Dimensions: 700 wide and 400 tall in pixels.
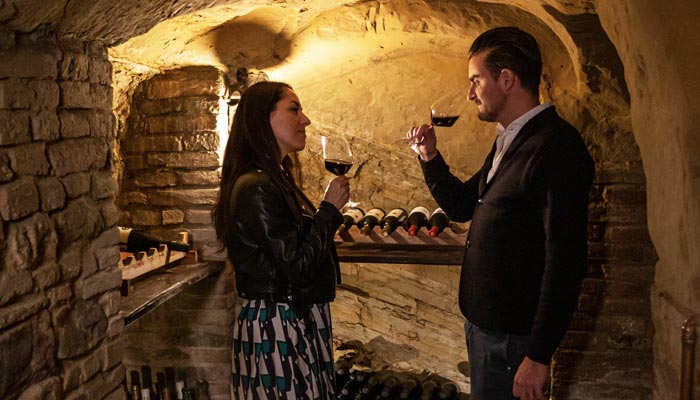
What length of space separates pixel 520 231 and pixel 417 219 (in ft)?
5.17

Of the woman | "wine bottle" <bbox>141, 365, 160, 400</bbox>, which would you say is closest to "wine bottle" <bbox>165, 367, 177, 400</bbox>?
"wine bottle" <bbox>141, 365, 160, 400</bbox>

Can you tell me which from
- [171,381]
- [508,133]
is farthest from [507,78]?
[171,381]

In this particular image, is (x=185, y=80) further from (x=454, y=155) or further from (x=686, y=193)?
(x=686, y=193)

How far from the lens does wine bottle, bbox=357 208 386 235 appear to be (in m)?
3.20

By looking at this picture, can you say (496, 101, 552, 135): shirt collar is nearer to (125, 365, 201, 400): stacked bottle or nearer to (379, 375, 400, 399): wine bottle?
(379, 375, 400, 399): wine bottle

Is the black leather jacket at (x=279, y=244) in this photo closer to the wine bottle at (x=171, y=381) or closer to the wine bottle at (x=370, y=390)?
the wine bottle at (x=171, y=381)

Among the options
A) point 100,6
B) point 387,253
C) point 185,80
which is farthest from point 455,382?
point 100,6

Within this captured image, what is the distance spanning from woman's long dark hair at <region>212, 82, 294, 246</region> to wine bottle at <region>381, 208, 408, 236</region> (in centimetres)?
108

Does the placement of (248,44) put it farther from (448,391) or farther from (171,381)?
(448,391)

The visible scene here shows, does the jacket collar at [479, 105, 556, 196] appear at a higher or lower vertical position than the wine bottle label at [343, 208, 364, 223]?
higher

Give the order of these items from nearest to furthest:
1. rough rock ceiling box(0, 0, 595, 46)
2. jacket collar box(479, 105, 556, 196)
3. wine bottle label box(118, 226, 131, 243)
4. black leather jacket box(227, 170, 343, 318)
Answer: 1. rough rock ceiling box(0, 0, 595, 46)
2. jacket collar box(479, 105, 556, 196)
3. black leather jacket box(227, 170, 343, 318)
4. wine bottle label box(118, 226, 131, 243)

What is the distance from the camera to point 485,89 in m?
1.93

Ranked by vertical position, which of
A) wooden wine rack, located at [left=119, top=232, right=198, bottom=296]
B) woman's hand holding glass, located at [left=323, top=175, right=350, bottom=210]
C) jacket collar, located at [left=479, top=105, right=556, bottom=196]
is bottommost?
wooden wine rack, located at [left=119, top=232, right=198, bottom=296]

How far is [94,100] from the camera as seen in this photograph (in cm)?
196
